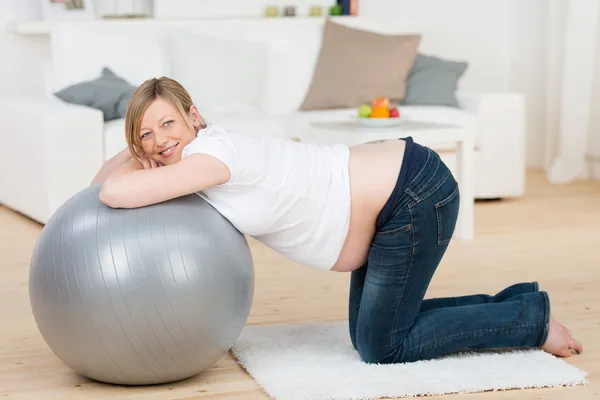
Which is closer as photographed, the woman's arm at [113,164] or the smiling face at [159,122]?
the smiling face at [159,122]

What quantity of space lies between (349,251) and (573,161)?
3.80 metres

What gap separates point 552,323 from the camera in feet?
8.63

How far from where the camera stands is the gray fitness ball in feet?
7.29

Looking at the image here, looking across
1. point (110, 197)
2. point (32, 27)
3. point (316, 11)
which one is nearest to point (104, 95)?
point (32, 27)

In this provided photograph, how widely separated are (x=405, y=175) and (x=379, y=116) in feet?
6.58

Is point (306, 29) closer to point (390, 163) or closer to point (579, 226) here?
point (579, 226)

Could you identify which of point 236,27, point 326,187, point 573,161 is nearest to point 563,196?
point 573,161

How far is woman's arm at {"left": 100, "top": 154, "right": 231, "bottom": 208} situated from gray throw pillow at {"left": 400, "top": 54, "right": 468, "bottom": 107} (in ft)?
10.7

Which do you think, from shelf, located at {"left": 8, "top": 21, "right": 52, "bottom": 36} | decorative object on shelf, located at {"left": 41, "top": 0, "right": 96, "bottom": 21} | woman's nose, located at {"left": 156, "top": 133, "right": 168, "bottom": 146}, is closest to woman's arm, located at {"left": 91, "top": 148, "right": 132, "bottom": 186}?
woman's nose, located at {"left": 156, "top": 133, "right": 168, "bottom": 146}

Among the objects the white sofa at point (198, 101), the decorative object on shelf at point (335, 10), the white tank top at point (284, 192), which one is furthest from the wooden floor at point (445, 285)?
the decorative object on shelf at point (335, 10)

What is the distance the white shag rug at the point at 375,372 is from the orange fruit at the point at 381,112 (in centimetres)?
183

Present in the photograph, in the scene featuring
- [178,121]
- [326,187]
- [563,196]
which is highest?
Result: [178,121]

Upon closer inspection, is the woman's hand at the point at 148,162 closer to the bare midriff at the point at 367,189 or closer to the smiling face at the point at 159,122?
the smiling face at the point at 159,122

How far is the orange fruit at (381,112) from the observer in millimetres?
4426
